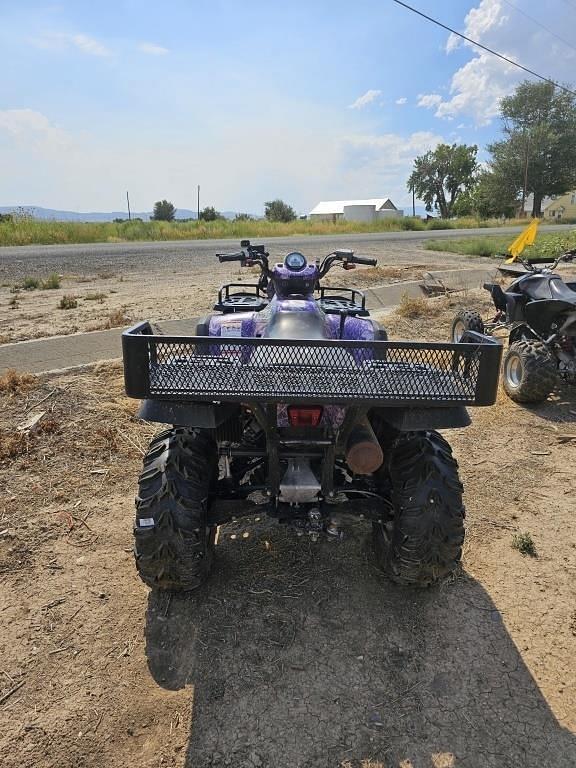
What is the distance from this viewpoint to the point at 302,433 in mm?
2434

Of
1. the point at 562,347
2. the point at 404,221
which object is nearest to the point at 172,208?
the point at 404,221

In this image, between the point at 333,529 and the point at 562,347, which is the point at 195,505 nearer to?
the point at 333,529

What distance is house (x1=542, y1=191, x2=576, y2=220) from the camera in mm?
61778

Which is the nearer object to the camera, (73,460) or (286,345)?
(286,345)

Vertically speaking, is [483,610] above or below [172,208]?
below

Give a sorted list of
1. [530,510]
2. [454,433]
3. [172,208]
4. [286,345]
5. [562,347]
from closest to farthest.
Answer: [286,345] < [530,510] < [454,433] < [562,347] < [172,208]

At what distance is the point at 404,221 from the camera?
1614 inches

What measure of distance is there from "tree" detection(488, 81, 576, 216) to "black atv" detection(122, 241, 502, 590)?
53.4m

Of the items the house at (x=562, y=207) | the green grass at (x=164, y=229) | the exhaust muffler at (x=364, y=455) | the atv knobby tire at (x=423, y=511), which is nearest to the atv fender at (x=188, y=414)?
the exhaust muffler at (x=364, y=455)

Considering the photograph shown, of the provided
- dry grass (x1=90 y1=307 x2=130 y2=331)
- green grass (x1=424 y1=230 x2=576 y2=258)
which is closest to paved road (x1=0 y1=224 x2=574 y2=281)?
green grass (x1=424 y1=230 x2=576 y2=258)

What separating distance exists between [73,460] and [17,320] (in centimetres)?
576

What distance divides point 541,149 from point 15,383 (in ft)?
184

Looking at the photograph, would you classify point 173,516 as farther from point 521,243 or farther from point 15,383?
point 521,243

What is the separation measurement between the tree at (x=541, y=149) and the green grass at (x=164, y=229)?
503 inches
